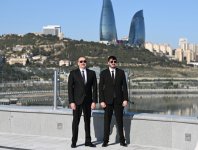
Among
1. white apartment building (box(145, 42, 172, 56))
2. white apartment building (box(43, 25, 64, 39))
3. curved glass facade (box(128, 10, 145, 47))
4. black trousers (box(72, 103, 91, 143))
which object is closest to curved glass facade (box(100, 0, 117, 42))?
curved glass facade (box(128, 10, 145, 47))

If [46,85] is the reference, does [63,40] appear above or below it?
above

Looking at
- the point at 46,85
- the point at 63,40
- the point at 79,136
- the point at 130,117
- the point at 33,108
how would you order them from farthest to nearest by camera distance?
the point at 63,40 < the point at 46,85 < the point at 33,108 < the point at 79,136 < the point at 130,117

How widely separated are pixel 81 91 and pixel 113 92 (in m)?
0.52

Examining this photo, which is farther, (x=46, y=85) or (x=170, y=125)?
(x=46, y=85)

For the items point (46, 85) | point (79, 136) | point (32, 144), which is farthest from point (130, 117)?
point (46, 85)

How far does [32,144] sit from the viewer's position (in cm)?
808

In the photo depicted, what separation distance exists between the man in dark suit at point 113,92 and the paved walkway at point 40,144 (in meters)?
0.41

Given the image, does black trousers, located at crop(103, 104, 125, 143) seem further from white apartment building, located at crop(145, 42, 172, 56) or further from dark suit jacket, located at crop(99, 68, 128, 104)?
white apartment building, located at crop(145, 42, 172, 56)

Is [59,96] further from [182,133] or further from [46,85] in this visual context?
Result: [182,133]

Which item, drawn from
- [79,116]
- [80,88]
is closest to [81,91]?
[80,88]

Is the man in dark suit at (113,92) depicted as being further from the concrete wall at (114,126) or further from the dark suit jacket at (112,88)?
the concrete wall at (114,126)

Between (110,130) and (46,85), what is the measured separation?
234cm

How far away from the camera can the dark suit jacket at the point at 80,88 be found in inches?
298

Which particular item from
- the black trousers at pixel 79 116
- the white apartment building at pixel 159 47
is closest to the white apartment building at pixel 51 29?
the white apartment building at pixel 159 47
